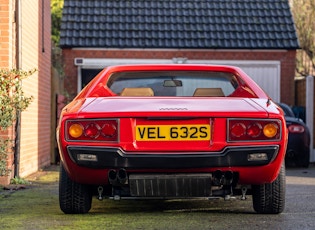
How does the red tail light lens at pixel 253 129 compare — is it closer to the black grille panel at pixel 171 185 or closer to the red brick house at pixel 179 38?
the black grille panel at pixel 171 185

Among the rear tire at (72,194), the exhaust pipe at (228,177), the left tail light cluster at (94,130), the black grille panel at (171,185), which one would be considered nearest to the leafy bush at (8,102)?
the rear tire at (72,194)

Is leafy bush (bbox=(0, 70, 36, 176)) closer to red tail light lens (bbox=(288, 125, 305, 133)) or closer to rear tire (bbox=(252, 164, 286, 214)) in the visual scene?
rear tire (bbox=(252, 164, 286, 214))

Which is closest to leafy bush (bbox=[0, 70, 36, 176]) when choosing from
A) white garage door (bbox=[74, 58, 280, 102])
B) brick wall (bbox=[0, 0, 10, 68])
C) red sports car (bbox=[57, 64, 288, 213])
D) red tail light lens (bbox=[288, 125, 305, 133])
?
brick wall (bbox=[0, 0, 10, 68])

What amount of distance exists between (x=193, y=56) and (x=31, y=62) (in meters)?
9.35

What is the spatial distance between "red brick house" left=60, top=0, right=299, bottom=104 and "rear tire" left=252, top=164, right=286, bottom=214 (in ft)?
45.9

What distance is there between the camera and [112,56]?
68.2ft

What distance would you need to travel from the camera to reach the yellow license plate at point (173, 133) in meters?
6.08

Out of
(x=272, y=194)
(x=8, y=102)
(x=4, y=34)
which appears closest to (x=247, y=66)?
(x=4, y=34)

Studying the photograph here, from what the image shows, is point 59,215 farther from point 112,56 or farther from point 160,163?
point 112,56

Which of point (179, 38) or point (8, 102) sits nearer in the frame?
point (8, 102)

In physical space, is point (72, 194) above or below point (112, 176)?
below

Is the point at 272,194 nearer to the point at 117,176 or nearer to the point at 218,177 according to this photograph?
the point at 218,177

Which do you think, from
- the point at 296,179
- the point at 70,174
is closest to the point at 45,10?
the point at 296,179

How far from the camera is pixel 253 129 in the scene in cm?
611
